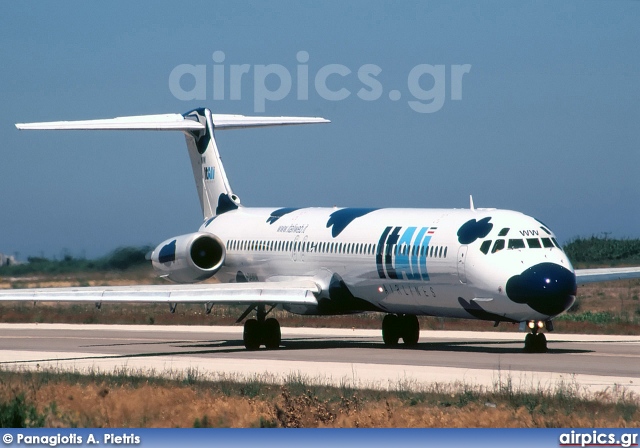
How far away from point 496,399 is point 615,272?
46.7ft

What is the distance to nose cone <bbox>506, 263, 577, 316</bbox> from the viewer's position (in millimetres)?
27328

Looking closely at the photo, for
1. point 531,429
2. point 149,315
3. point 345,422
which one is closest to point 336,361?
point 345,422

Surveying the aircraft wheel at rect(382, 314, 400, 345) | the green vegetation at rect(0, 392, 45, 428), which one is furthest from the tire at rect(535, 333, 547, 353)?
the green vegetation at rect(0, 392, 45, 428)

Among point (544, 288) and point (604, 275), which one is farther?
point (604, 275)

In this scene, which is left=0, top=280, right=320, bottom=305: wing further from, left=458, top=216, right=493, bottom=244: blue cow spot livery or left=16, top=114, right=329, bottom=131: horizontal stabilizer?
left=16, top=114, right=329, bottom=131: horizontal stabilizer

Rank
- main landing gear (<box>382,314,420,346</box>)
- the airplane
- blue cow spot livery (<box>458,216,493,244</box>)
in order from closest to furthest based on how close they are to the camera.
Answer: the airplane < blue cow spot livery (<box>458,216,493,244</box>) < main landing gear (<box>382,314,420,346</box>)

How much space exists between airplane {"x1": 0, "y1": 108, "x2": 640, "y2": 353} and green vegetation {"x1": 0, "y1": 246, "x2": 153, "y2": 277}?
6976 mm

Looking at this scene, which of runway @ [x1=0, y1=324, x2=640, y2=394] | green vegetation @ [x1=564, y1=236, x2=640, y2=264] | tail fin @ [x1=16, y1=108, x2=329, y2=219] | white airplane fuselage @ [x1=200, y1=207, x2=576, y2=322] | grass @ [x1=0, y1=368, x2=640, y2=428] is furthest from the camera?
green vegetation @ [x1=564, y1=236, x2=640, y2=264]

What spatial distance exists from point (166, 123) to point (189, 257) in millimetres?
4744

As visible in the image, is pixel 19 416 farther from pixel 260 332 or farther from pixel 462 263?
pixel 260 332

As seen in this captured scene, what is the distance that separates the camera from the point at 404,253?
30625 mm

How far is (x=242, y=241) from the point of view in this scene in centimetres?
3728

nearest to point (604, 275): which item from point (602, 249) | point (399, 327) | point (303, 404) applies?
point (399, 327)

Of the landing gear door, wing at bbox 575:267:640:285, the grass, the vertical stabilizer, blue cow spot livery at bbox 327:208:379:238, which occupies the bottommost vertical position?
the grass
